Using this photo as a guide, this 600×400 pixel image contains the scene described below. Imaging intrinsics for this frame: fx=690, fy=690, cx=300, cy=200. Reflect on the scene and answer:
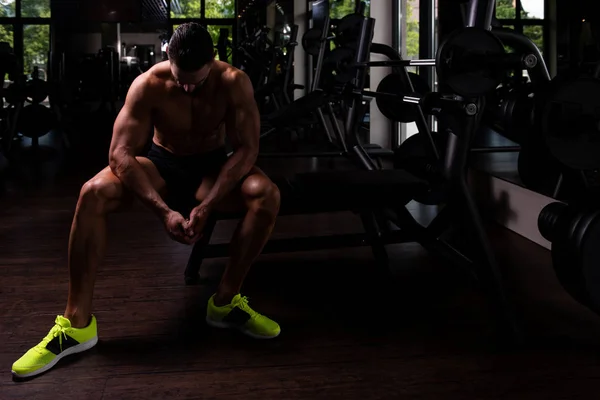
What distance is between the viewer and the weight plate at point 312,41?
501 cm

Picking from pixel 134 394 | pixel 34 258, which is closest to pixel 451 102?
pixel 134 394

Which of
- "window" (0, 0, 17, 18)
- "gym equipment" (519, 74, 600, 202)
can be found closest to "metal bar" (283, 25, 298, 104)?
"gym equipment" (519, 74, 600, 202)

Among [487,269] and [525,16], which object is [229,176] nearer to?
[487,269]

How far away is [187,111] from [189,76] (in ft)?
0.50

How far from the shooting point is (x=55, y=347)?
149 cm

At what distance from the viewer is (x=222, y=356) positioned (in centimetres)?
154

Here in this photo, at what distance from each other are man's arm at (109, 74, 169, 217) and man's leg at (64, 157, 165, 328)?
0.03m

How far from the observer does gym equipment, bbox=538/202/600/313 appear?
1.29m

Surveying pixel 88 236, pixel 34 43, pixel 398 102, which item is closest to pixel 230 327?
pixel 88 236

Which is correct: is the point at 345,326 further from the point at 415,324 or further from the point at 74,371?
the point at 74,371

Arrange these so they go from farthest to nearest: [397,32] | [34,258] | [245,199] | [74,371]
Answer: [397,32]
[34,258]
[245,199]
[74,371]

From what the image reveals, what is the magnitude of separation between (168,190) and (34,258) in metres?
0.94

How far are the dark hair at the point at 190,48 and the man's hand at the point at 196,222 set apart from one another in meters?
0.31

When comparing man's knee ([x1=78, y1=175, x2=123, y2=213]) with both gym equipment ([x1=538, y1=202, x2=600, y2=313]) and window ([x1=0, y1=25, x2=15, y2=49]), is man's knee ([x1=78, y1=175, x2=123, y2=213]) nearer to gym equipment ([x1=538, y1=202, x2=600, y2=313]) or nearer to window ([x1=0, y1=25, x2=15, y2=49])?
gym equipment ([x1=538, y1=202, x2=600, y2=313])
